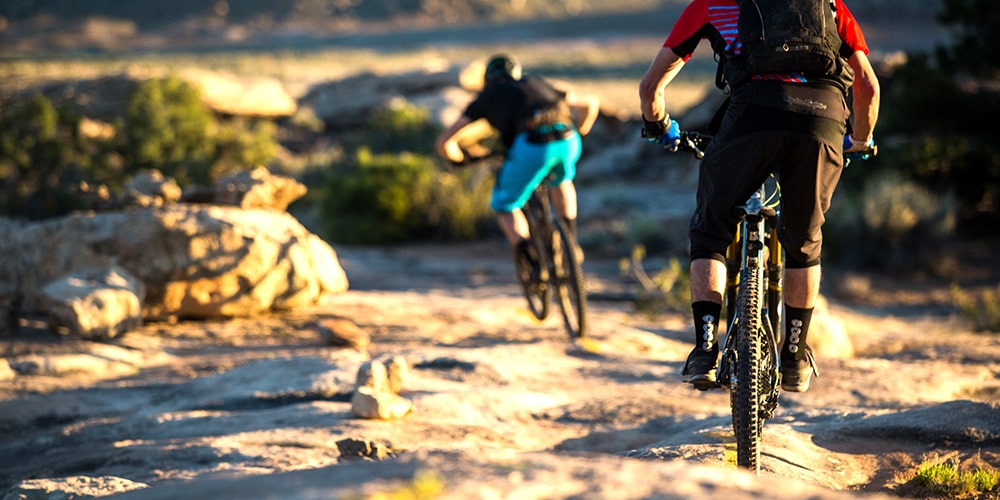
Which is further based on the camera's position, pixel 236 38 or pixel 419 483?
pixel 236 38

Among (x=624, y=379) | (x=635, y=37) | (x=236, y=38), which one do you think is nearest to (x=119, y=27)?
(x=236, y=38)

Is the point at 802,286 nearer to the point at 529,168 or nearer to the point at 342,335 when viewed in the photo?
the point at 529,168

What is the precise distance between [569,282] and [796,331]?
3331 millimetres

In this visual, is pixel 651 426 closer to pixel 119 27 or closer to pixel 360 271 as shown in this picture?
pixel 360 271

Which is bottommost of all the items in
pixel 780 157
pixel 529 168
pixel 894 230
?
pixel 894 230

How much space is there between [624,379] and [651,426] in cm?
124

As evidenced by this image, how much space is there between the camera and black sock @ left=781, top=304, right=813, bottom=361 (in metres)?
4.20

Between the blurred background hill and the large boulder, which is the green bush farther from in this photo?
the blurred background hill

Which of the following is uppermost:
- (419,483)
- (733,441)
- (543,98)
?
(543,98)

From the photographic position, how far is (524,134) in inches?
275

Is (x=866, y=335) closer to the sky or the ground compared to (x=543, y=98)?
closer to the ground

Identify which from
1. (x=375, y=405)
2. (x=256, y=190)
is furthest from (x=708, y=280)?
(x=256, y=190)

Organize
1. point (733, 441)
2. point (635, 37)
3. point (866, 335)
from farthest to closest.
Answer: point (635, 37)
point (866, 335)
point (733, 441)

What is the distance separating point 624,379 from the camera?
6.51 meters
